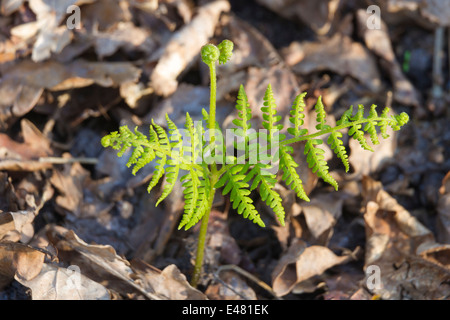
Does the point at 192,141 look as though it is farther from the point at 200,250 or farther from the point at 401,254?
the point at 401,254

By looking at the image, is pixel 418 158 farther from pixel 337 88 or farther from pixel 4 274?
pixel 4 274

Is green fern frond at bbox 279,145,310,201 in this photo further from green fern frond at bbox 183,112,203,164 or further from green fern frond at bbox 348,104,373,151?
green fern frond at bbox 183,112,203,164

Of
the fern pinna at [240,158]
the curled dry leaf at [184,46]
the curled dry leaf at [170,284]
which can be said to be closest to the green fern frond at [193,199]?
the fern pinna at [240,158]

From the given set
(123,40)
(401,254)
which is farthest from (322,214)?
(123,40)

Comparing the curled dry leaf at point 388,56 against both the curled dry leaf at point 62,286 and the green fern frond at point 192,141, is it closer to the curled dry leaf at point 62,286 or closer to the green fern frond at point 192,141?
the green fern frond at point 192,141

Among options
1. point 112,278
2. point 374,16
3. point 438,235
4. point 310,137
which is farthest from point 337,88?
point 112,278

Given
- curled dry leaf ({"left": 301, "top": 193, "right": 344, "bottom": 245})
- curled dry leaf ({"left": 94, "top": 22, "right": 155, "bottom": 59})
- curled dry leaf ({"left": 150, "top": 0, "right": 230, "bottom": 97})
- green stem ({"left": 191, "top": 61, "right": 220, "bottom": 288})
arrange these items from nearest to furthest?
green stem ({"left": 191, "top": 61, "right": 220, "bottom": 288}), curled dry leaf ({"left": 301, "top": 193, "right": 344, "bottom": 245}), curled dry leaf ({"left": 150, "top": 0, "right": 230, "bottom": 97}), curled dry leaf ({"left": 94, "top": 22, "right": 155, "bottom": 59})

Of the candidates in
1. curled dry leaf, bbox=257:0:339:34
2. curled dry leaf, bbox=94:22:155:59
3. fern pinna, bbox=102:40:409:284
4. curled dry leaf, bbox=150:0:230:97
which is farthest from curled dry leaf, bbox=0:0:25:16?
fern pinna, bbox=102:40:409:284
